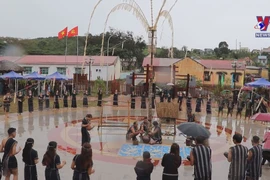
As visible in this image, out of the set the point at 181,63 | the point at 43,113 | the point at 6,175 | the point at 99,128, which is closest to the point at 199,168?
the point at 6,175

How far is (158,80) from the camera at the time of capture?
30.8 metres

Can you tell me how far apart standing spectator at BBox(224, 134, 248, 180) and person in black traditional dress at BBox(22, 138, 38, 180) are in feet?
13.9

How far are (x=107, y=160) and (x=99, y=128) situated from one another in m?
5.43

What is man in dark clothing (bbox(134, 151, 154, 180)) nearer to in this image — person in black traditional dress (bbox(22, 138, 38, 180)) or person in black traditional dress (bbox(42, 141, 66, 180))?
person in black traditional dress (bbox(42, 141, 66, 180))

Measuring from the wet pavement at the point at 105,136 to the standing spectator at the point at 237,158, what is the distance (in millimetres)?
2749

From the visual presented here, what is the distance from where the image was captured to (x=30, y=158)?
24.7 ft

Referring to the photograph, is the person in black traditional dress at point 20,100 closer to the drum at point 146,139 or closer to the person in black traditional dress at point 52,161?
the drum at point 146,139

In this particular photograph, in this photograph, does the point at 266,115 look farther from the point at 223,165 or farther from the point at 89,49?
the point at 89,49

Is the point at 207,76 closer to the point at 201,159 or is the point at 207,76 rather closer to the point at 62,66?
the point at 62,66

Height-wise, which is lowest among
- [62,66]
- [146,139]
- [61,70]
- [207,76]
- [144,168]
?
[146,139]

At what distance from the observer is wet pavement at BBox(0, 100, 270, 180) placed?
10.1m

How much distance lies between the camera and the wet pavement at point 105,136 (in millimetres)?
10125

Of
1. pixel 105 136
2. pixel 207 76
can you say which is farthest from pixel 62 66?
pixel 105 136

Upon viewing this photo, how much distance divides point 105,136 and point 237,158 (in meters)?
8.73
